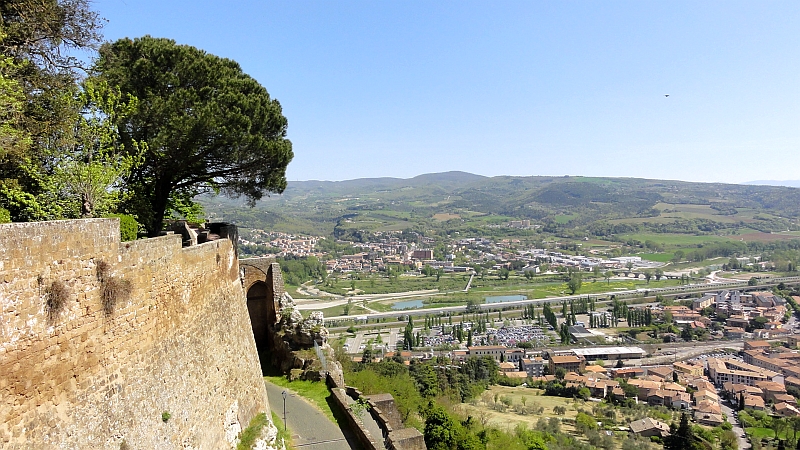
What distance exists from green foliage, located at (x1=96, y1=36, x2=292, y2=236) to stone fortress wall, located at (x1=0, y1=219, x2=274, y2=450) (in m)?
3.67

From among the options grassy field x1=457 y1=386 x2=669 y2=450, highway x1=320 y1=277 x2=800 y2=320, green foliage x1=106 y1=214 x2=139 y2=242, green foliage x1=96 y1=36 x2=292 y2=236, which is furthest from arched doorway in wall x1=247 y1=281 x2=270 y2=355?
highway x1=320 y1=277 x2=800 y2=320

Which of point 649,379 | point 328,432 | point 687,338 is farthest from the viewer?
point 687,338

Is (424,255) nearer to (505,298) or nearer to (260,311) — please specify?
(505,298)

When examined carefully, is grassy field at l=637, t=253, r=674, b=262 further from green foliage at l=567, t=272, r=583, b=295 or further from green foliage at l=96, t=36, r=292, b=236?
green foliage at l=96, t=36, r=292, b=236

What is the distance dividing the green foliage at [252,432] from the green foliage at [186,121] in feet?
18.7

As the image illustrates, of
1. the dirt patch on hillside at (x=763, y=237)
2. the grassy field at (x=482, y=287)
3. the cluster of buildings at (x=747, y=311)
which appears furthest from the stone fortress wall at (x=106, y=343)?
the dirt patch on hillside at (x=763, y=237)

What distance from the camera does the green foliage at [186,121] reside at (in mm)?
11797

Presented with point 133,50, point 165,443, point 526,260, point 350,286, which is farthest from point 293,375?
point 526,260

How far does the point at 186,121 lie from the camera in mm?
11617

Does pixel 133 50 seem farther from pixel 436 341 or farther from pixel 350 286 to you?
pixel 350 286

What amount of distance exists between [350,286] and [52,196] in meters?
114

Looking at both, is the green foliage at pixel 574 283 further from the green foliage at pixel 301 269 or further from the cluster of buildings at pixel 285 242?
the cluster of buildings at pixel 285 242

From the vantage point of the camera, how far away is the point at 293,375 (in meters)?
Answer: 16.9

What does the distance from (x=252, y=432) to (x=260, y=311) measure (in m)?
8.42
